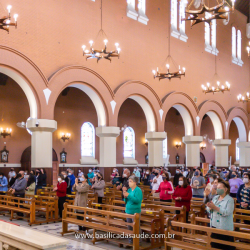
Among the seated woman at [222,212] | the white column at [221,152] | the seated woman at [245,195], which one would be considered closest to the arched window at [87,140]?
the white column at [221,152]

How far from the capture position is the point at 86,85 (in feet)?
45.1

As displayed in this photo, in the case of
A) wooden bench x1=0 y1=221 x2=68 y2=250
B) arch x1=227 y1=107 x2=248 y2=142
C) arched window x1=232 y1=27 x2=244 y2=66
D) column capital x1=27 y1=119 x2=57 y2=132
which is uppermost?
arched window x1=232 y1=27 x2=244 y2=66

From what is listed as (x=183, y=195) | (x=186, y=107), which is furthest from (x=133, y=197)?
(x=186, y=107)

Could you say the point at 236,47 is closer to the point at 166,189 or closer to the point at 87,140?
the point at 87,140

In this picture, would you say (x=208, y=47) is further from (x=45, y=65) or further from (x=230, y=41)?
(x=45, y=65)

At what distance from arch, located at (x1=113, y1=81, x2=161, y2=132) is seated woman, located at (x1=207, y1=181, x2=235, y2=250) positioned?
1017 cm

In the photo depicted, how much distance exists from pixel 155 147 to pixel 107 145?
10.8ft

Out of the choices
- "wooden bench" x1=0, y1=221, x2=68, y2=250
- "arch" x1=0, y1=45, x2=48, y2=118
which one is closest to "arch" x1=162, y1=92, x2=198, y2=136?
"arch" x1=0, y1=45, x2=48, y2=118

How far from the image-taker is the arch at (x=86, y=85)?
1266 cm

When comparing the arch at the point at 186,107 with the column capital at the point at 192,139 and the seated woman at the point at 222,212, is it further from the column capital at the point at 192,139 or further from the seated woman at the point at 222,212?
the seated woman at the point at 222,212

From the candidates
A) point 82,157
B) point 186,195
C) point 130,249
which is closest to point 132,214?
point 130,249

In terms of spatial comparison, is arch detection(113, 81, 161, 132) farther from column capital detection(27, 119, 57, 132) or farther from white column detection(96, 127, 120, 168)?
column capital detection(27, 119, 57, 132)

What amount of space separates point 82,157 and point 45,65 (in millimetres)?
6825

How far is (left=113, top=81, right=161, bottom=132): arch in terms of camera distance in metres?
15.2
